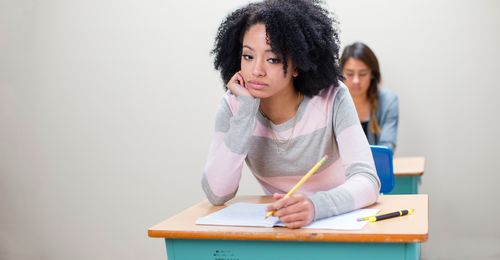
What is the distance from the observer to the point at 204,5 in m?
3.60

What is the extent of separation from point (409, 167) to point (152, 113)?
64.3 inches

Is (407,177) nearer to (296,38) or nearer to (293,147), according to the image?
(293,147)

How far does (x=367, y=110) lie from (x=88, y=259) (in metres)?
2.00

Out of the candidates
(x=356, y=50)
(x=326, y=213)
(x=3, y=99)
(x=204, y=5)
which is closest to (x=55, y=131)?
(x=3, y=99)

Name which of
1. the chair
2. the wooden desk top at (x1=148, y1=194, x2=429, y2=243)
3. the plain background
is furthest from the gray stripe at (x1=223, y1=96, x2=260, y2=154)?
the plain background

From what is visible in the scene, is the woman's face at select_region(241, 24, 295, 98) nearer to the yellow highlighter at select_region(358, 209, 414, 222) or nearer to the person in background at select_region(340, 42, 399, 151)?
the yellow highlighter at select_region(358, 209, 414, 222)

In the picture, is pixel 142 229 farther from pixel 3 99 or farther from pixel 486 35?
pixel 486 35

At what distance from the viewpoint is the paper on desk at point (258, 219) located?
4.45 ft

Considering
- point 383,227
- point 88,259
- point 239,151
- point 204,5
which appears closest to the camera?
point 383,227

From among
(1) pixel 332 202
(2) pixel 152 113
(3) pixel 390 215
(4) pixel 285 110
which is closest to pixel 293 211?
(1) pixel 332 202

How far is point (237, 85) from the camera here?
1.70 m

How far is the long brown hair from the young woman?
1.67m

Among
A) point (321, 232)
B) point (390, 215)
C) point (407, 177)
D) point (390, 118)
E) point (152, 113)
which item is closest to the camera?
point (321, 232)

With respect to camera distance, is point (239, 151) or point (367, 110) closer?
point (239, 151)
